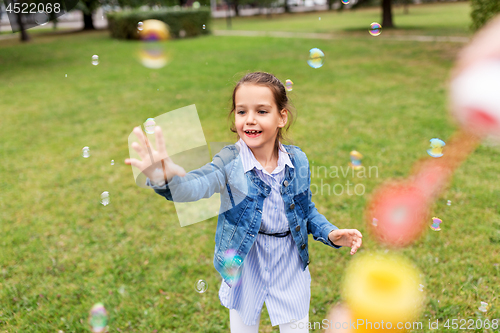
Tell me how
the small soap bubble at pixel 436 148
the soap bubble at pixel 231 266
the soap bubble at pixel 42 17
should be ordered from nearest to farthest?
the soap bubble at pixel 231 266 → the small soap bubble at pixel 436 148 → the soap bubble at pixel 42 17

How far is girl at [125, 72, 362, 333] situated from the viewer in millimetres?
1558

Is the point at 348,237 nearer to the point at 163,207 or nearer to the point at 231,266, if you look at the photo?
the point at 231,266

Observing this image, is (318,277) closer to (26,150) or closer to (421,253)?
(421,253)

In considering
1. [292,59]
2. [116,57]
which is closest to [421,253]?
[292,59]

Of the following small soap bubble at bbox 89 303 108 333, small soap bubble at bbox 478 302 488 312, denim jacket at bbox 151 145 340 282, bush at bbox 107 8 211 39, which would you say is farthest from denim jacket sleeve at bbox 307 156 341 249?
bush at bbox 107 8 211 39

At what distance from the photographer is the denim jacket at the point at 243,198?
5.18ft

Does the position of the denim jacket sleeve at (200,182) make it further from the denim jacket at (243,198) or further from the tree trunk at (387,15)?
the tree trunk at (387,15)

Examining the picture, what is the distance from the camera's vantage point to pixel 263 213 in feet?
5.45

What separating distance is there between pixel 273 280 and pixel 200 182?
0.62 m

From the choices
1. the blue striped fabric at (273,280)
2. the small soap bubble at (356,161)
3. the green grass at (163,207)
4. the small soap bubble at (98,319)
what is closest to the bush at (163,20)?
the green grass at (163,207)

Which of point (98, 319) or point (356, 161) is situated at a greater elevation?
point (356, 161)

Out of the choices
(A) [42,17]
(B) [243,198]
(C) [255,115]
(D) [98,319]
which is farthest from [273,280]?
(A) [42,17]

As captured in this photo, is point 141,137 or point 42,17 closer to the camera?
point 141,137

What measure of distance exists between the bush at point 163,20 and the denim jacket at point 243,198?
59.8ft
